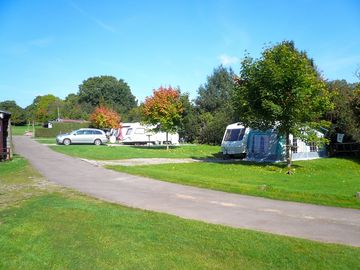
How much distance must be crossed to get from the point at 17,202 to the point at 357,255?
780 centimetres

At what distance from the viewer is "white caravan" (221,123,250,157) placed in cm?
2873

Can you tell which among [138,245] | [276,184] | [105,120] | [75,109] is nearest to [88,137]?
[105,120]

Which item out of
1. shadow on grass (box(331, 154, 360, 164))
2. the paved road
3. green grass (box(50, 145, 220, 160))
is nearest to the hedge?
green grass (box(50, 145, 220, 160))

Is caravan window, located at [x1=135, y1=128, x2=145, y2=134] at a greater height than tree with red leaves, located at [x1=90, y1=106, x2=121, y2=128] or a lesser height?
lesser

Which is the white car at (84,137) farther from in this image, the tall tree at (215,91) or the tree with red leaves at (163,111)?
the tall tree at (215,91)

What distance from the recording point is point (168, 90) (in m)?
38.4

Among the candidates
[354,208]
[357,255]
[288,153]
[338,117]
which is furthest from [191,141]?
[357,255]

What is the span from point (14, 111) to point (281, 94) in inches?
3768

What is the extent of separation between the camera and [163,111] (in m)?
35.6

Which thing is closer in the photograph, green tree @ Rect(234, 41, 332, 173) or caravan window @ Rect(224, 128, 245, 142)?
green tree @ Rect(234, 41, 332, 173)

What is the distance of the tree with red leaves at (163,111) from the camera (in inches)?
1404

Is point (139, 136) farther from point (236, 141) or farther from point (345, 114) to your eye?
point (345, 114)

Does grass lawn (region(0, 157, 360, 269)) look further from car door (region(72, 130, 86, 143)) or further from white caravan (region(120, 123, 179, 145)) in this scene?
white caravan (region(120, 123, 179, 145))

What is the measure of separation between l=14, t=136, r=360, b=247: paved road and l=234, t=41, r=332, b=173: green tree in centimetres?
906
